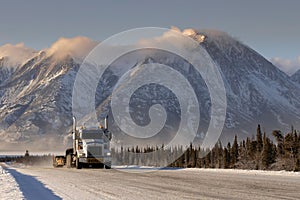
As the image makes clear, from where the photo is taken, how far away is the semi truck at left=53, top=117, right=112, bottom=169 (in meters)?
49.4

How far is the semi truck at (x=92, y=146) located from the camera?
4941 centimetres

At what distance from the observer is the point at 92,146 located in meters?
49.2

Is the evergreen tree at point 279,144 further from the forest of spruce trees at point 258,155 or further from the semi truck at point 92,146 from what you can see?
the semi truck at point 92,146

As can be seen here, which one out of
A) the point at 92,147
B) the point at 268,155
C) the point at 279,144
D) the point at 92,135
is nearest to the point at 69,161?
the point at 92,135

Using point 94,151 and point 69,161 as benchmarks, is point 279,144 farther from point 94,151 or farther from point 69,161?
point 94,151

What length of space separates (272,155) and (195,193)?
51845 millimetres

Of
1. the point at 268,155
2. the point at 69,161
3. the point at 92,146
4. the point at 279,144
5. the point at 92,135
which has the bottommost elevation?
the point at 69,161

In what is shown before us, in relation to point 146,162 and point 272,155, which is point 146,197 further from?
point 146,162

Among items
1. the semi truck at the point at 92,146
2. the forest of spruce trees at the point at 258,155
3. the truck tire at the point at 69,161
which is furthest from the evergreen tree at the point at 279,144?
the truck tire at the point at 69,161

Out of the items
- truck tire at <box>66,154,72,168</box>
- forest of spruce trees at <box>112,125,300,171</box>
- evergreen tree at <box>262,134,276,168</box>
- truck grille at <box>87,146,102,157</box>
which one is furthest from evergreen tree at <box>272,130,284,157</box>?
truck grille at <box>87,146,102,157</box>

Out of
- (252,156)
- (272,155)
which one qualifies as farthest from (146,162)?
(272,155)

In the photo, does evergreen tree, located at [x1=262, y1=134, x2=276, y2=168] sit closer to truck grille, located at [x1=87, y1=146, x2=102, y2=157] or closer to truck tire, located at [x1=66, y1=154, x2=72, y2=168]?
truck tire, located at [x1=66, y1=154, x2=72, y2=168]

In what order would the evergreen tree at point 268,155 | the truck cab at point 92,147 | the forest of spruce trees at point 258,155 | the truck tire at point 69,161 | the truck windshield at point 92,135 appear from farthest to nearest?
the evergreen tree at point 268,155
the forest of spruce trees at point 258,155
the truck tire at point 69,161
the truck windshield at point 92,135
the truck cab at point 92,147

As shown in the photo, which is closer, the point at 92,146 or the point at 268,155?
the point at 92,146
